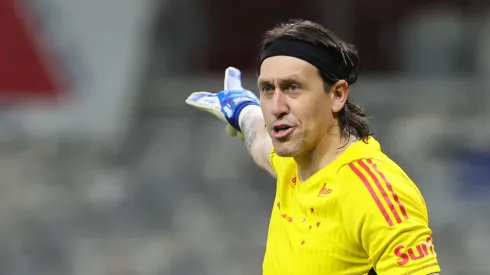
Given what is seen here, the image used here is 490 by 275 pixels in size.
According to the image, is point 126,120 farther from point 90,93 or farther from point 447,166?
point 447,166

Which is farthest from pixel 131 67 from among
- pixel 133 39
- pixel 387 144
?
pixel 387 144

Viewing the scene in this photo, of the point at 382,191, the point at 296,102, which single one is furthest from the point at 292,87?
the point at 382,191

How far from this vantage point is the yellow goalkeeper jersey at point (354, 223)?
2.96 metres

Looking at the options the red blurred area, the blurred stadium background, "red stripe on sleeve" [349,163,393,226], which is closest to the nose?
"red stripe on sleeve" [349,163,393,226]

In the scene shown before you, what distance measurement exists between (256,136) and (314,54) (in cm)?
91

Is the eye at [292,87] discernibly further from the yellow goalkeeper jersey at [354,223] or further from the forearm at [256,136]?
the forearm at [256,136]

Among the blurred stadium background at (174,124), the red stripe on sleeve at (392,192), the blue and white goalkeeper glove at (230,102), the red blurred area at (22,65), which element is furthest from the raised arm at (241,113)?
the red blurred area at (22,65)

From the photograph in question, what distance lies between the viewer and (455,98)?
8.63m

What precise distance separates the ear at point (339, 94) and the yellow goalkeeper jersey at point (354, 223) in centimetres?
11

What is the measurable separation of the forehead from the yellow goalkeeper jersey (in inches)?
9.7

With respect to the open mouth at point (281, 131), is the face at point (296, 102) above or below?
above

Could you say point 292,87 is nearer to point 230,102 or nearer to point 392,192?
point 392,192

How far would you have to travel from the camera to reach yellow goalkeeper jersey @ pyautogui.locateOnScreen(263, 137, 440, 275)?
2961 mm

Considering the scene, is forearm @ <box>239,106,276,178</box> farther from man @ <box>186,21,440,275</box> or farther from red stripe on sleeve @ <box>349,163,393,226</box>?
red stripe on sleeve @ <box>349,163,393,226</box>
